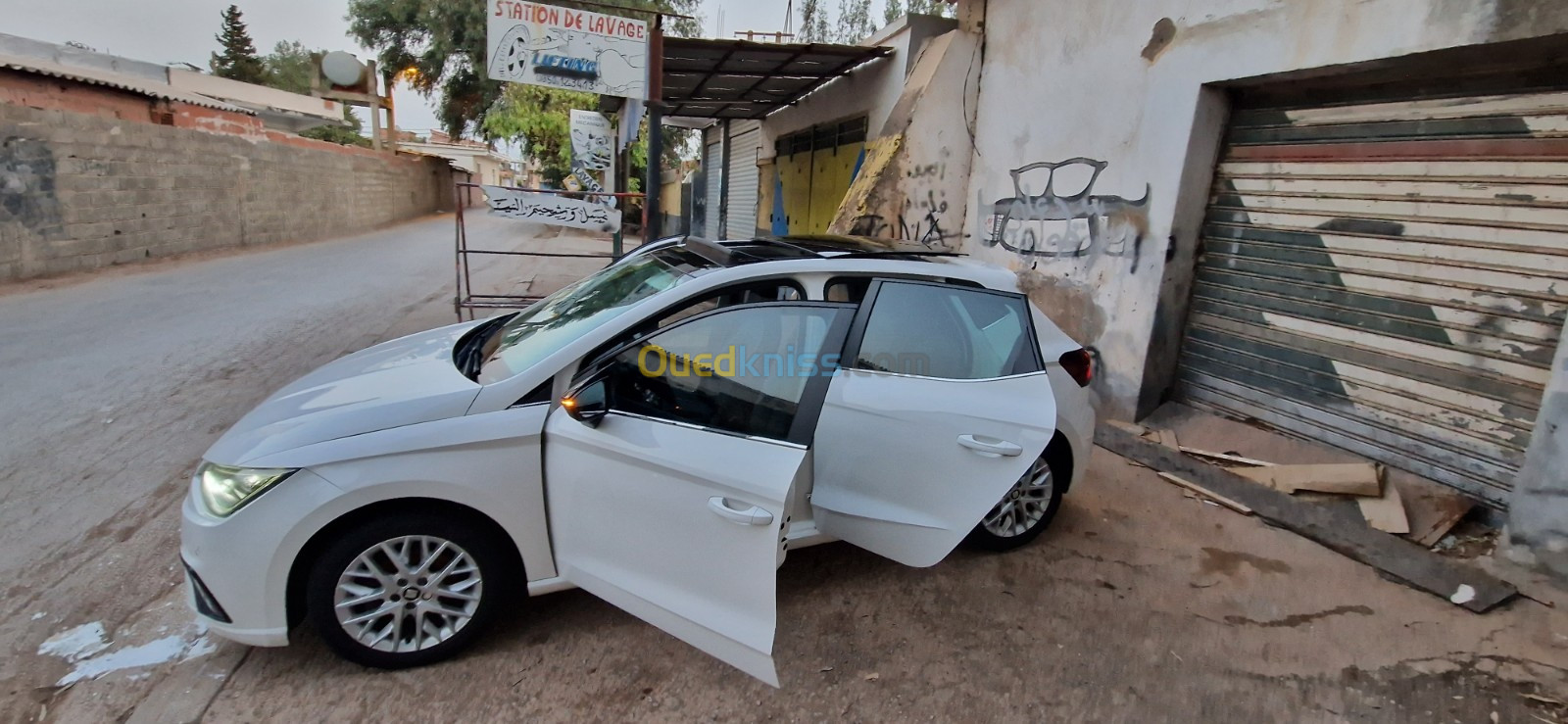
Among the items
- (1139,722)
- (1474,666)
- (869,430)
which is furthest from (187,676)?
(1474,666)

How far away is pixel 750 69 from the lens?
30.3 ft

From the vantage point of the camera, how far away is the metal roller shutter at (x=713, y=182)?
712 inches

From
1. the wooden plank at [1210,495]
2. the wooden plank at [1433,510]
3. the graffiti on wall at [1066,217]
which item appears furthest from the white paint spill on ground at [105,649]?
the graffiti on wall at [1066,217]

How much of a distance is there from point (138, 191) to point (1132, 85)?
45.5 ft

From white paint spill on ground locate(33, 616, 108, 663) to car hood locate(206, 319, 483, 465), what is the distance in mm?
821

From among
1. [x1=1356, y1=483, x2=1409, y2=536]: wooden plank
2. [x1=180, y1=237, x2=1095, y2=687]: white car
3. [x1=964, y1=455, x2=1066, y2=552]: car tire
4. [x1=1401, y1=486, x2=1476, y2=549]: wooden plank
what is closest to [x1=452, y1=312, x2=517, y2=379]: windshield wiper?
[x1=180, y1=237, x2=1095, y2=687]: white car

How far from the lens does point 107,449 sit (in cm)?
436

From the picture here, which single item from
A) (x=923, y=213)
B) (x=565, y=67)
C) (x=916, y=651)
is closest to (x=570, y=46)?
(x=565, y=67)

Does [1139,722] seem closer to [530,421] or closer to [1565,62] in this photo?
[530,421]

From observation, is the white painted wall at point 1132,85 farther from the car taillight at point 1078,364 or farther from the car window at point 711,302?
the car window at point 711,302

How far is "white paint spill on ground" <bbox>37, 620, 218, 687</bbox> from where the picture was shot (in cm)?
257

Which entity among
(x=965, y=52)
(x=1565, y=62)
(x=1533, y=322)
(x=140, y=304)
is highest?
(x=965, y=52)

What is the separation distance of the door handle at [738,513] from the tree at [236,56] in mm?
62260

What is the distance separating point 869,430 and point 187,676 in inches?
100
